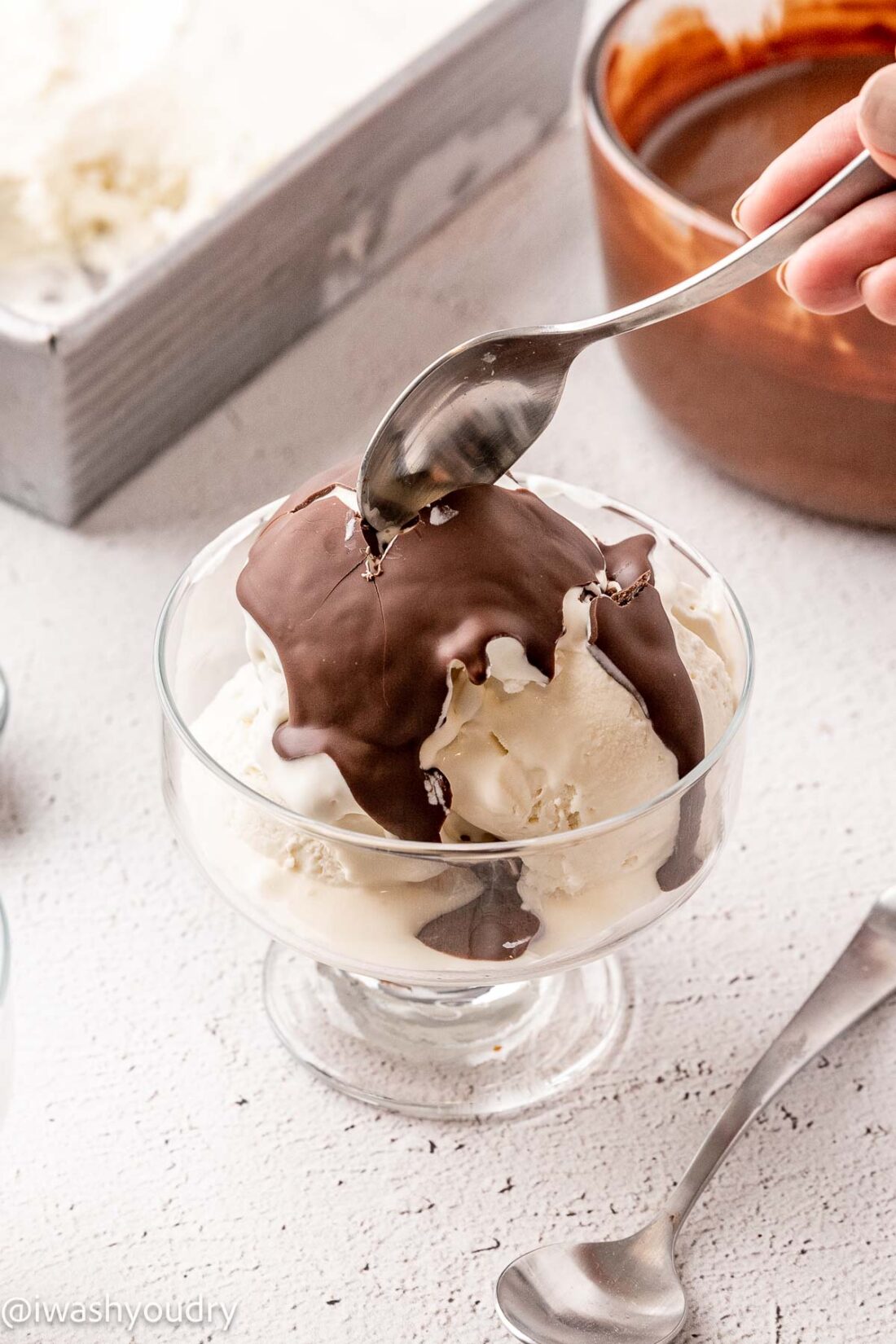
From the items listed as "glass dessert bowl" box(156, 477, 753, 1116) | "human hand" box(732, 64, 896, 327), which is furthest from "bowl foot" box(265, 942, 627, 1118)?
"human hand" box(732, 64, 896, 327)

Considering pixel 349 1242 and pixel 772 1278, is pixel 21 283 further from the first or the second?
pixel 772 1278

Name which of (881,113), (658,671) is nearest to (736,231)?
(881,113)

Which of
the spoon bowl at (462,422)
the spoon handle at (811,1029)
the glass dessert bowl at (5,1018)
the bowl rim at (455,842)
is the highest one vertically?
the spoon bowl at (462,422)

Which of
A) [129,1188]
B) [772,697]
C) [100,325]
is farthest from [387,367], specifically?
[129,1188]

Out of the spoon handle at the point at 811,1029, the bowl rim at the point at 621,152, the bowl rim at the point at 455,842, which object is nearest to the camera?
the bowl rim at the point at 455,842

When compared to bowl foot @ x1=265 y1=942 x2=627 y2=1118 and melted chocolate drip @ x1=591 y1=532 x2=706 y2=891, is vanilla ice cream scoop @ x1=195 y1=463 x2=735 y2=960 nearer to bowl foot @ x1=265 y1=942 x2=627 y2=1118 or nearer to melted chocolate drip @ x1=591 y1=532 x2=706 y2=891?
melted chocolate drip @ x1=591 y1=532 x2=706 y2=891

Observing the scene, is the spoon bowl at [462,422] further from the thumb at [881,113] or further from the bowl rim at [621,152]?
the bowl rim at [621,152]

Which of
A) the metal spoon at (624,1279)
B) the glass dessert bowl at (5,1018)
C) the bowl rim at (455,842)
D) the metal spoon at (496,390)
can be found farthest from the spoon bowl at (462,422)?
the metal spoon at (624,1279)
